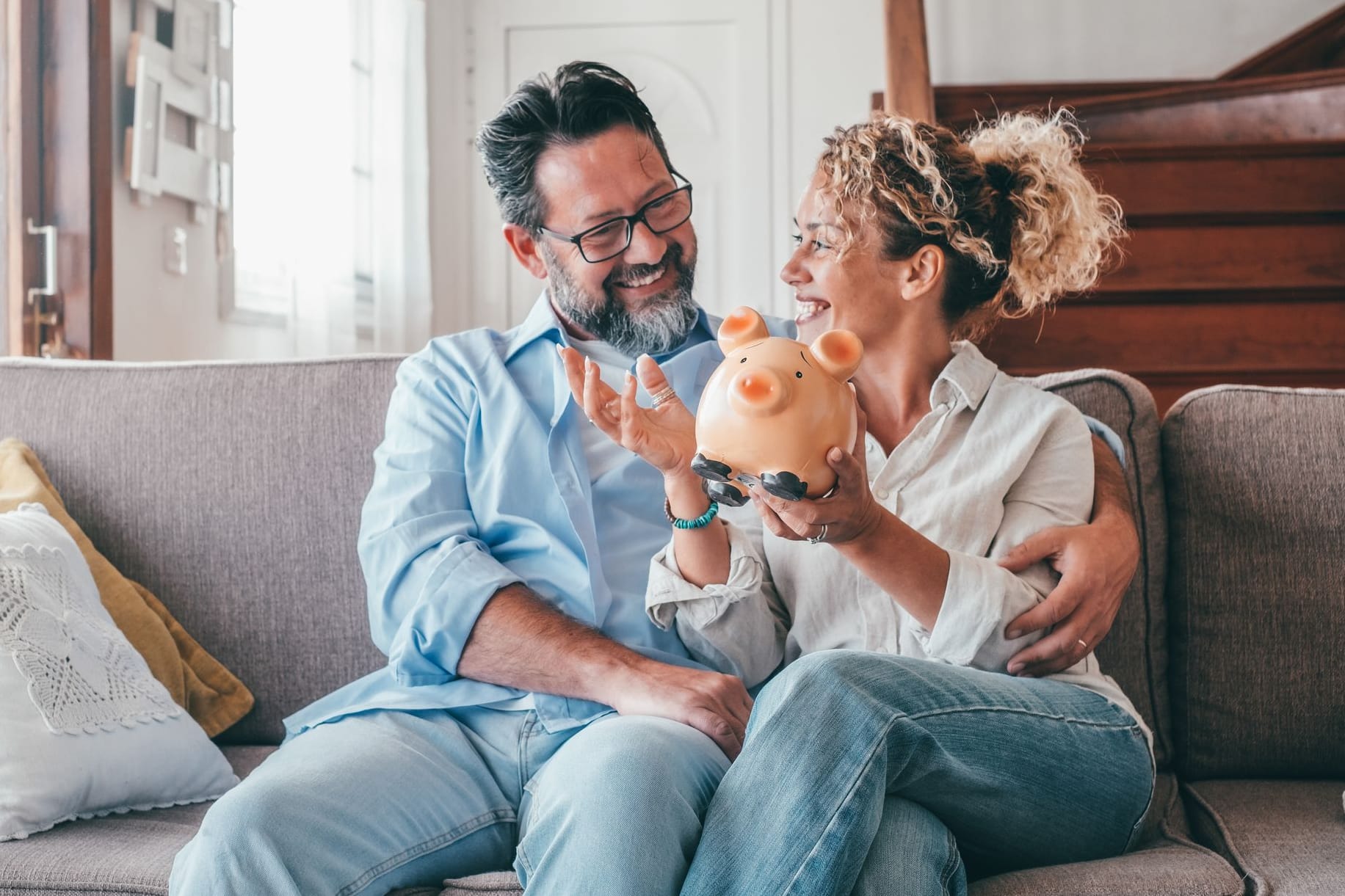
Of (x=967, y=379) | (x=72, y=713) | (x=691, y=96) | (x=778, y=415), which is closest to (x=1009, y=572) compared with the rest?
(x=967, y=379)

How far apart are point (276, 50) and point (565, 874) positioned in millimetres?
2759

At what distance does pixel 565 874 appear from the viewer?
100cm

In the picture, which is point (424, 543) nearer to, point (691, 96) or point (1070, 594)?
point (1070, 594)

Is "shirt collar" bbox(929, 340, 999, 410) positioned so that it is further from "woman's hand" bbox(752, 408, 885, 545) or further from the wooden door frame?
the wooden door frame

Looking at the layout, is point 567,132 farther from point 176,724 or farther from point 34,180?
point 34,180

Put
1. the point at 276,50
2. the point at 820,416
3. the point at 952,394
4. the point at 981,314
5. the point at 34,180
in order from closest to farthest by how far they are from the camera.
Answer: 1. the point at 820,416
2. the point at 952,394
3. the point at 981,314
4. the point at 34,180
5. the point at 276,50

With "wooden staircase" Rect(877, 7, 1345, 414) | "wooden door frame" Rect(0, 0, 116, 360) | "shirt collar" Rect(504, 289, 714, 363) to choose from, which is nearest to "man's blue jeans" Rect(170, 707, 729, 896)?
"shirt collar" Rect(504, 289, 714, 363)

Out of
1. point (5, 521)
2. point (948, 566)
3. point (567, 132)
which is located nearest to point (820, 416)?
point (948, 566)

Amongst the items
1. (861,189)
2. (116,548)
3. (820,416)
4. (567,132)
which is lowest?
(116,548)

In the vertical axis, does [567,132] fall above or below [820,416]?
above

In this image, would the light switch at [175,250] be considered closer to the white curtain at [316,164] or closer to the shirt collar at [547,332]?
the white curtain at [316,164]

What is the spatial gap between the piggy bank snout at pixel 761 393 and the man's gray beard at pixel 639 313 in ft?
1.85

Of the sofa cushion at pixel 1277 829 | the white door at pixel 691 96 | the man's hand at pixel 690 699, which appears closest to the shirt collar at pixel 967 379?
the man's hand at pixel 690 699

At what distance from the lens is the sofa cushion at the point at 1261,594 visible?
1.45 m
